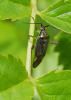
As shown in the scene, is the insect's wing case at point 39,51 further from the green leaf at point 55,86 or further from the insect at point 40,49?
the green leaf at point 55,86

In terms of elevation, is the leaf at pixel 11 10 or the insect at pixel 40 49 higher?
the leaf at pixel 11 10

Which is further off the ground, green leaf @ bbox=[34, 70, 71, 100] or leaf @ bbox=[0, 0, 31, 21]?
leaf @ bbox=[0, 0, 31, 21]

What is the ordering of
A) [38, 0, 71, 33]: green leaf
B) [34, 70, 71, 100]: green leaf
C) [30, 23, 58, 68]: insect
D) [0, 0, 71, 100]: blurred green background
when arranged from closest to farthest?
[34, 70, 71, 100]: green leaf → [38, 0, 71, 33]: green leaf → [30, 23, 58, 68]: insect → [0, 0, 71, 100]: blurred green background

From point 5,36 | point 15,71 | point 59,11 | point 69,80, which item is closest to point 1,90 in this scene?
point 15,71

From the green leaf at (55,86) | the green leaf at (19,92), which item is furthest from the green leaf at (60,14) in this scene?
the green leaf at (19,92)

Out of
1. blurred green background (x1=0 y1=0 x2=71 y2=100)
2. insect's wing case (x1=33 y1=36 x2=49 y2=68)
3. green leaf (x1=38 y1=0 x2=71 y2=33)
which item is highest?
green leaf (x1=38 y1=0 x2=71 y2=33)

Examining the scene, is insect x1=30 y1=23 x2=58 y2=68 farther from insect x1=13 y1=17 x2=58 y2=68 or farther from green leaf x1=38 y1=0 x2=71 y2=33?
green leaf x1=38 y1=0 x2=71 y2=33

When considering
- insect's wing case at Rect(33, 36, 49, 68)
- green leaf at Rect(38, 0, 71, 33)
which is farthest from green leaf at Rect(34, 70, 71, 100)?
insect's wing case at Rect(33, 36, 49, 68)

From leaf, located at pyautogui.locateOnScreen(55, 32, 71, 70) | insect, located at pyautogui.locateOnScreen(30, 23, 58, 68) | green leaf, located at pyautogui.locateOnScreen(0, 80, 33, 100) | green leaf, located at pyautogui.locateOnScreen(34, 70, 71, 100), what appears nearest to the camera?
green leaf, located at pyautogui.locateOnScreen(0, 80, 33, 100)
